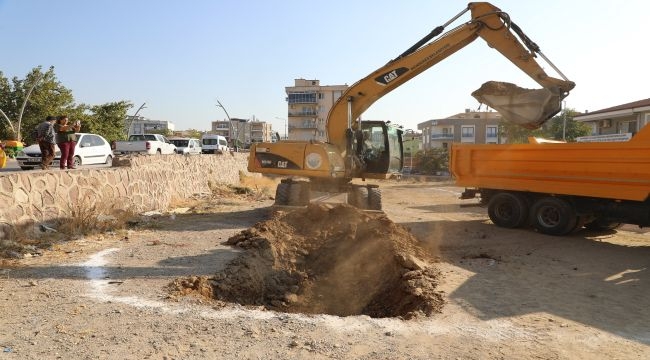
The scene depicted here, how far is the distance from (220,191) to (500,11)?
12.4 metres

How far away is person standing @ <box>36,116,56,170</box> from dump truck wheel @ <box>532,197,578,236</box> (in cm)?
1157

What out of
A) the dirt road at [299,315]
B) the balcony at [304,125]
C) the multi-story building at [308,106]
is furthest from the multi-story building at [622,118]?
the balcony at [304,125]

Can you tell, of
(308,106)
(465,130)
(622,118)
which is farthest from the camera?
(308,106)

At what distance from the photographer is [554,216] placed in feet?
35.9

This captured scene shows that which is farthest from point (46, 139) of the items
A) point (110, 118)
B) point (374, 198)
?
point (110, 118)

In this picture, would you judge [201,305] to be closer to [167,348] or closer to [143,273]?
[167,348]

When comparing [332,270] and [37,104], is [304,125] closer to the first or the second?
[37,104]

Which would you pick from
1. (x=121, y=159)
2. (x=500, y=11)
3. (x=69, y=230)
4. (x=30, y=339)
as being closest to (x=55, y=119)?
(x=121, y=159)

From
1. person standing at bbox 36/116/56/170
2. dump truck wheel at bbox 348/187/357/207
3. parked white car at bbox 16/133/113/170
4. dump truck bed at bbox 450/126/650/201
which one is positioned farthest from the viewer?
parked white car at bbox 16/133/113/170

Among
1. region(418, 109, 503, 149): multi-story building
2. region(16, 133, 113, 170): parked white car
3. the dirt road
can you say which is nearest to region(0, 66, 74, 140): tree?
region(16, 133, 113, 170): parked white car

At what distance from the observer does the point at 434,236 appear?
1110 centimetres

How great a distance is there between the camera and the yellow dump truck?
954 cm

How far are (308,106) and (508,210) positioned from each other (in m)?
90.1

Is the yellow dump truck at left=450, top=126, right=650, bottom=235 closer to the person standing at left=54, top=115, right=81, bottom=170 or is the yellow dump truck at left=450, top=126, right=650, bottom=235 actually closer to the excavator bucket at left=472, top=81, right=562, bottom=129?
the excavator bucket at left=472, top=81, right=562, bottom=129
